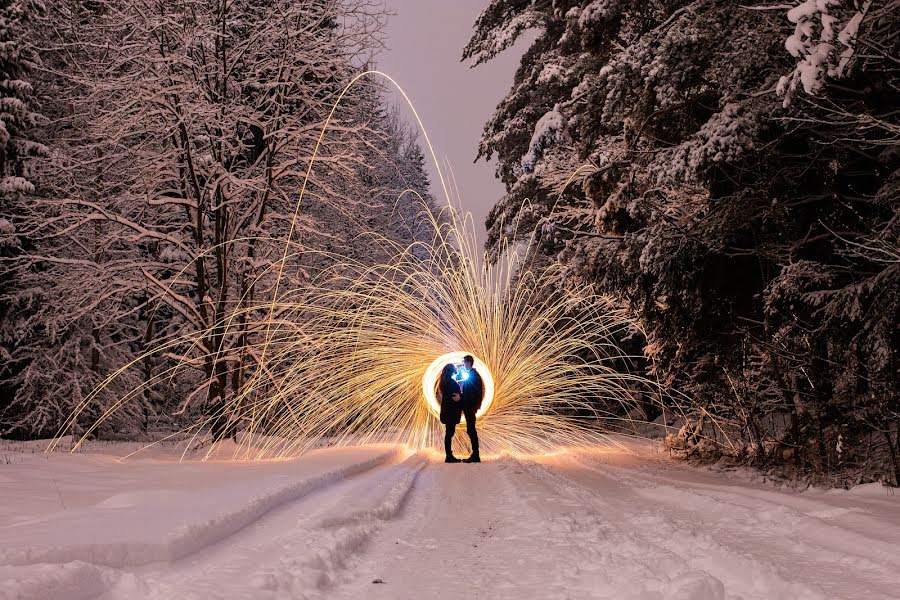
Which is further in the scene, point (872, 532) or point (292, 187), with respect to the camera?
point (292, 187)

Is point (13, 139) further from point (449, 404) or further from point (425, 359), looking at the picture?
point (449, 404)

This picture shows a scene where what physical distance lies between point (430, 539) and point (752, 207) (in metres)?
5.43

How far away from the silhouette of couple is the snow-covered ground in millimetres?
3486

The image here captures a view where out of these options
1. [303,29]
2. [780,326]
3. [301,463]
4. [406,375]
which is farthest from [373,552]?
[303,29]

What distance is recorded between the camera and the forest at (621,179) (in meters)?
7.33

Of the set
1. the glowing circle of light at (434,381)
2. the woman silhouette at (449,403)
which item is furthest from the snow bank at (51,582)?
the glowing circle of light at (434,381)

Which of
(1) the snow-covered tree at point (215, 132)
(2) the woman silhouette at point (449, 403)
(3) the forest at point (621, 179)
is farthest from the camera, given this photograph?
(1) the snow-covered tree at point (215, 132)

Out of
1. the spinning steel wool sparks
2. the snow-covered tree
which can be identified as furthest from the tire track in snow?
the snow-covered tree

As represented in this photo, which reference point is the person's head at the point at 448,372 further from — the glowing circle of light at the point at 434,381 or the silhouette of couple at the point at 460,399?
the glowing circle of light at the point at 434,381

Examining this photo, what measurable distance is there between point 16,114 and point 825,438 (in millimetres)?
20841

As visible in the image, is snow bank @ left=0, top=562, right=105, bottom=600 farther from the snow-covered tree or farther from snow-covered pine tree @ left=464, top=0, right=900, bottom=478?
the snow-covered tree

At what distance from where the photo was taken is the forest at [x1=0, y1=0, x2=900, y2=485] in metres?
7.33

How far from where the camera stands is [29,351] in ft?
68.9

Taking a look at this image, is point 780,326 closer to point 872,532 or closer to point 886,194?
point 886,194
